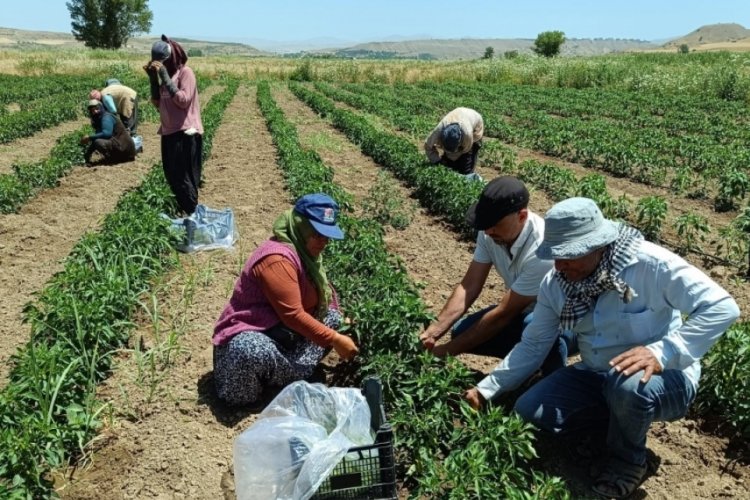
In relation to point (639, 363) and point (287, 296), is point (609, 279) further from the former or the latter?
point (287, 296)

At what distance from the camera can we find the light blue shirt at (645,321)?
2.86m

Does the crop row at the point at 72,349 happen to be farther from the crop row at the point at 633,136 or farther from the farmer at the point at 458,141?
the crop row at the point at 633,136

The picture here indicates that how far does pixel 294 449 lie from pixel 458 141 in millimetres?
6204

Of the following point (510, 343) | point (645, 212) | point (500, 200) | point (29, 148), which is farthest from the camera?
point (29, 148)

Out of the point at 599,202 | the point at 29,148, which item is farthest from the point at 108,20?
the point at 599,202

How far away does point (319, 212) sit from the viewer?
11.4ft

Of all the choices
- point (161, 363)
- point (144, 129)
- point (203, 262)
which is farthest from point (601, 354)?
point (144, 129)

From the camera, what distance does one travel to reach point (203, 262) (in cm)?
645

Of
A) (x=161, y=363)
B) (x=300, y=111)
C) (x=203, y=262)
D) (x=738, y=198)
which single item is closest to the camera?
(x=161, y=363)

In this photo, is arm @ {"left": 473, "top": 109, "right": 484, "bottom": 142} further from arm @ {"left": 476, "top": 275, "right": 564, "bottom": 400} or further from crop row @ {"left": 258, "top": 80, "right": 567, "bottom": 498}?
arm @ {"left": 476, "top": 275, "right": 564, "bottom": 400}

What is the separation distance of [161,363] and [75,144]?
7992mm

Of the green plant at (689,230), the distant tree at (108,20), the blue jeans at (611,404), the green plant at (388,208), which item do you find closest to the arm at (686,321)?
the blue jeans at (611,404)

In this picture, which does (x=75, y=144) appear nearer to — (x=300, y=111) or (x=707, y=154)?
(x=300, y=111)

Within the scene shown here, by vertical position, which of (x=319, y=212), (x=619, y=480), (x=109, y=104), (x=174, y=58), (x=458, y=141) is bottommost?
(x=619, y=480)
